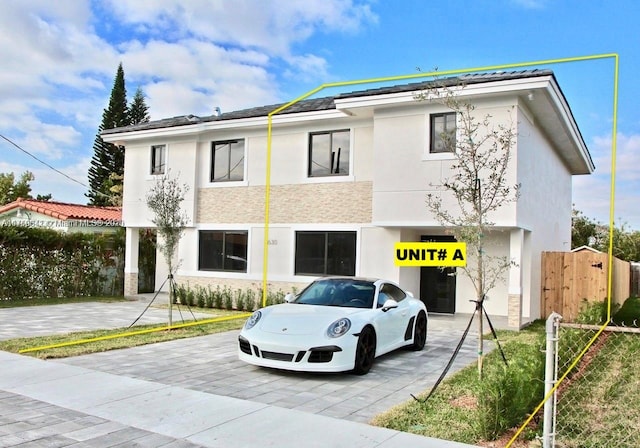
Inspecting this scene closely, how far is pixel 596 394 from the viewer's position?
6992mm

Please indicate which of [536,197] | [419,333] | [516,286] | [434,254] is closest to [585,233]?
[536,197]

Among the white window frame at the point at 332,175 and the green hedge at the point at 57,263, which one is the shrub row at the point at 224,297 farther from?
the green hedge at the point at 57,263

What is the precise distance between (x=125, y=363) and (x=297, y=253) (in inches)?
353

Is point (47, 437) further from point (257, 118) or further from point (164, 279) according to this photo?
point (164, 279)

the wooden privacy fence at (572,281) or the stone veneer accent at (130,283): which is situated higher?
the wooden privacy fence at (572,281)

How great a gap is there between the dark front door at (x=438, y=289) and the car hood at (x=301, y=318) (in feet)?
26.7

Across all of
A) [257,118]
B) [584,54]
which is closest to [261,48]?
[257,118]

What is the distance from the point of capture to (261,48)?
1431 centimetres

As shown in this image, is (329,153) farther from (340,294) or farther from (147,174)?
(340,294)

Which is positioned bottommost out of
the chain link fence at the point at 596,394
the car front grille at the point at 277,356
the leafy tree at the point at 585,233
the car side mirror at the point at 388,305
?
the chain link fence at the point at 596,394

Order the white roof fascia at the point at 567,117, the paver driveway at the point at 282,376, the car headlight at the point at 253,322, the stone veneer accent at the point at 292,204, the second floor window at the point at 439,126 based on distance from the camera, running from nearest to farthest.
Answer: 1. the paver driveway at the point at 282,376
2. the car headlight at the point at 253,322
3. the white roof fascia at the point at 567,117
4. the second floor window at the point at 439,126
5. the stone veneer accent at the point at 292,204

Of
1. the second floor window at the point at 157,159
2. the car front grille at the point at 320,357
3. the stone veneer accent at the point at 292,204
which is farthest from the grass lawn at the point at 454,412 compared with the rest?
the second floor window at the point at 157,159

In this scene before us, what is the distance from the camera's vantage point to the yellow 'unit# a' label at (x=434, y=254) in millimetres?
7117

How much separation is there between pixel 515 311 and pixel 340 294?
6373 millimetres
